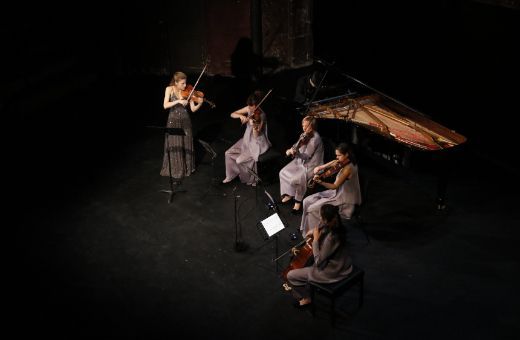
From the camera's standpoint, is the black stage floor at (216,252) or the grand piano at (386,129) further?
the grand piano at (386,129)

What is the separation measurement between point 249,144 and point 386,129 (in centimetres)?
188

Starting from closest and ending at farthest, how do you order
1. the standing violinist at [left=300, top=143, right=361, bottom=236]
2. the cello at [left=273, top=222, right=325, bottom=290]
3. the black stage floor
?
the black stage floor → the cello at [left=273, top=222, right=325, bottom=290] → the standing violinist at [left=300, top=143, right=361, bottom=236]

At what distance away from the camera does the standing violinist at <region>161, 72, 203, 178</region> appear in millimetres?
8555

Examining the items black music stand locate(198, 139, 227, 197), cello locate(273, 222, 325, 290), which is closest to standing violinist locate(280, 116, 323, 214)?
black music stand locate(198, 139, 227, 197)

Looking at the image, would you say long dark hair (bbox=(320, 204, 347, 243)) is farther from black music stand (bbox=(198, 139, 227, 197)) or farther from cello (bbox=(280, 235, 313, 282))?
black music stand (bbox=(198, 139, 227, 197))

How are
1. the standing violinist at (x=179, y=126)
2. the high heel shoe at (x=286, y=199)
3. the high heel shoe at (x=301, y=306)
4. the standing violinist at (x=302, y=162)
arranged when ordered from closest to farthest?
the high heel shoe at (x=301, y=306) < the standing violinist at (x=302, y=162) < the high heel shoe at (x=286, y=199) < the standing violinist at (x=179, y=126)

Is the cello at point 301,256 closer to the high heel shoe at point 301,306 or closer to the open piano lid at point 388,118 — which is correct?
the high heel shoe at point 301,306

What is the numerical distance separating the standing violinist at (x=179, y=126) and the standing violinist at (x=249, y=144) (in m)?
0.60

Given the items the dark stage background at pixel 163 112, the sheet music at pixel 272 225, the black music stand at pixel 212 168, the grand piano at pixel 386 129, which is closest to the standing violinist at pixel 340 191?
the dark stage background at pixel 163 112

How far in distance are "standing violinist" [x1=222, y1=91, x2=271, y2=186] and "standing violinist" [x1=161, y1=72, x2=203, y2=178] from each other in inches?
23.5

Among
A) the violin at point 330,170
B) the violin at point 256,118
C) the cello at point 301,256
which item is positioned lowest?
the cello at point 301,256

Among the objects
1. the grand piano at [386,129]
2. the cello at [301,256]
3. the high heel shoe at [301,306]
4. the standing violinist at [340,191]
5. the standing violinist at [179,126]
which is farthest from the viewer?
the standing violinist at [179,126]

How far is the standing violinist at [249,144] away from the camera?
8.37 m

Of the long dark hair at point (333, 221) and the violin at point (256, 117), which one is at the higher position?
the violin at point (256, 117)
